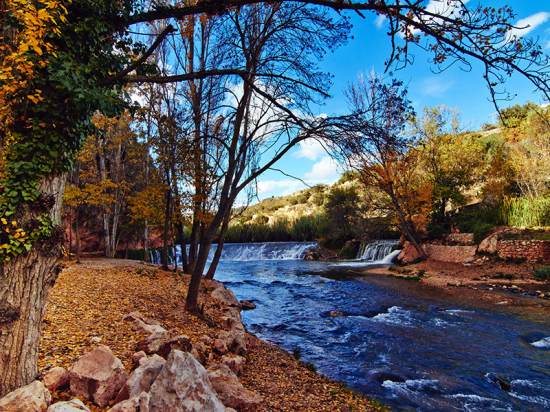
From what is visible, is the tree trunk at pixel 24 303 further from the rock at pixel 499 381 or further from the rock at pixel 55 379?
the rock at pixel 499 381

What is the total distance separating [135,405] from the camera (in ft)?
7.75

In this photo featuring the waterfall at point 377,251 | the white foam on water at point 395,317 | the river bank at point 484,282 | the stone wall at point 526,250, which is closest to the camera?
the white foam on water at point 395,317

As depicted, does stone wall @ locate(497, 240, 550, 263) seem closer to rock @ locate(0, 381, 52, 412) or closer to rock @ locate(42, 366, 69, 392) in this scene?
rock @ locate(42, 366, 69, 392)

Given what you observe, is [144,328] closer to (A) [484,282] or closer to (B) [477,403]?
(B) [477,403]

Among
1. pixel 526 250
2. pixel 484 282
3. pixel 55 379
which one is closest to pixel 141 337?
pixel 55 379

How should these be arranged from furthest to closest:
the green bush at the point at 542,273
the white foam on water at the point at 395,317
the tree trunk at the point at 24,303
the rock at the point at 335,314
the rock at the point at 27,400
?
the green bush at the point at 542,273 < the rock at the point at 335,314 < the white foam on water at the point at 395,317 < the tree trunk at the point at 24,303 < the rock at the point at 27,400

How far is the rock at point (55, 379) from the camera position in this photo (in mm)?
2494

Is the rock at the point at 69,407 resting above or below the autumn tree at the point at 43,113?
below

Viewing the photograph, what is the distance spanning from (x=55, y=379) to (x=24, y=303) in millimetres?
746

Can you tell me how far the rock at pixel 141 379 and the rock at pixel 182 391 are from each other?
0.31m

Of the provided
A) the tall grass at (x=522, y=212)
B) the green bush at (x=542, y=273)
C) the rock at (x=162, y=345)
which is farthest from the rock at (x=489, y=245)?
the rock at (x=162, y=345)

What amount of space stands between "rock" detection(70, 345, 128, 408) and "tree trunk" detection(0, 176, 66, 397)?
346mm

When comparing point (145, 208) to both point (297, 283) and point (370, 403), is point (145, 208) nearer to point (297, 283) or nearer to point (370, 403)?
point (297, 283)

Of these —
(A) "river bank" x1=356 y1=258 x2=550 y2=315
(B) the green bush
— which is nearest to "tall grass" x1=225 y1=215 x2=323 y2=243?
(A) "river bank" x1=356 y1=258 x2=550 y2=315
